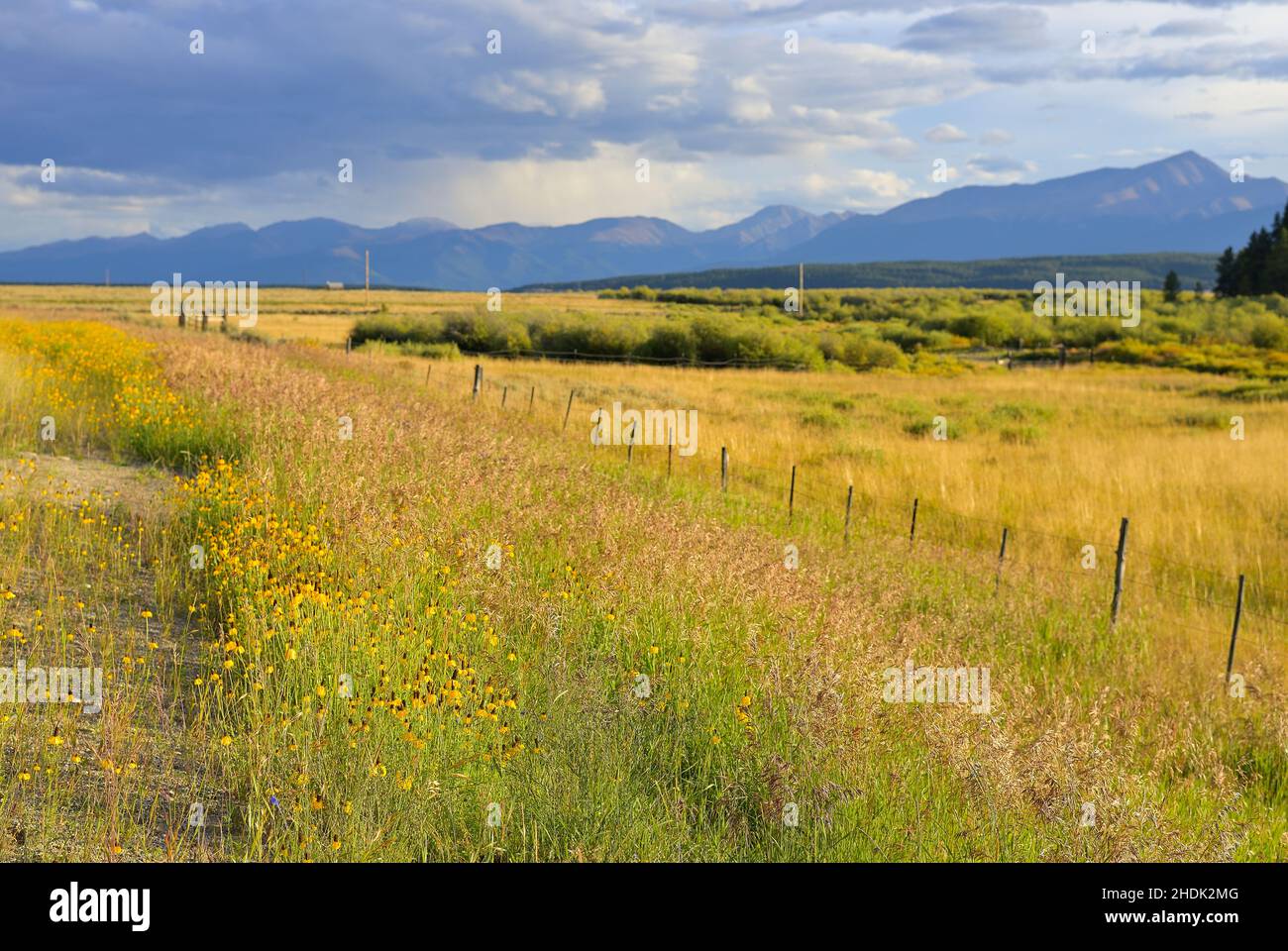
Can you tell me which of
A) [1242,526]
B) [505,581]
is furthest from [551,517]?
[1242,526]

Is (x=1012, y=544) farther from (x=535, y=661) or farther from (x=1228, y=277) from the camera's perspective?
(x=1228, y=277)

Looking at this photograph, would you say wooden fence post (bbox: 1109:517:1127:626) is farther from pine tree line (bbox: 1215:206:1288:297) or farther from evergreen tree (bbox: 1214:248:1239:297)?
evergreen tree (bbox: 1214:248:1239:297)

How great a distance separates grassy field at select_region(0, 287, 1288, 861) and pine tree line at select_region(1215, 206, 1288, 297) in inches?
2828

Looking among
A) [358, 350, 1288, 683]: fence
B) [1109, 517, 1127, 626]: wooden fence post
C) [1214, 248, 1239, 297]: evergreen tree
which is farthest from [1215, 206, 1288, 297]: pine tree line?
→ [1109, 517, 1127, 626]: wooden fence post

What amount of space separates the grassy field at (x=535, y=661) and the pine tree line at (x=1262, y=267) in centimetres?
7182

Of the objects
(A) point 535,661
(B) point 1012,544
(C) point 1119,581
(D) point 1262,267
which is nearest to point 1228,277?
(D) point 1262,267

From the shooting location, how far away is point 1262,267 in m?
75.1

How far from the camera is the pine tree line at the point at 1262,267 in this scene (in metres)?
72.9

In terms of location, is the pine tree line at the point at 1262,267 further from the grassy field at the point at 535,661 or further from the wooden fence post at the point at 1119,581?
the wooden fence post at the point at 1119,581

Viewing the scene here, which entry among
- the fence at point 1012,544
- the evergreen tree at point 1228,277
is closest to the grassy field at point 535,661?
the fence at point 1012,544

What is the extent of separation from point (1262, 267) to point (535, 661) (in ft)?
280
